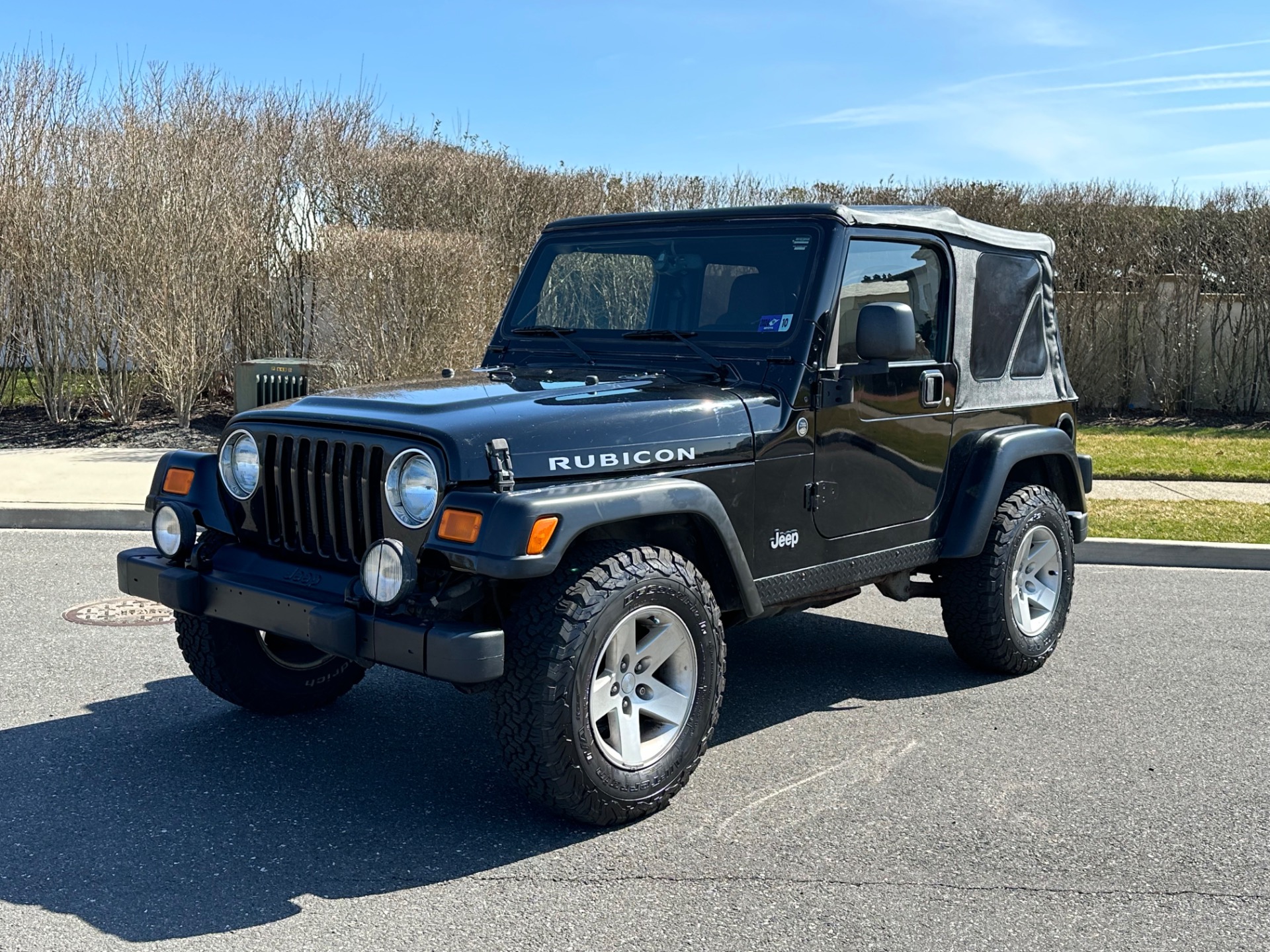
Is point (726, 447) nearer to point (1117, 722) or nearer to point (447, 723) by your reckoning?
point (447, 723)

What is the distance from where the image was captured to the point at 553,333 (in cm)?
525

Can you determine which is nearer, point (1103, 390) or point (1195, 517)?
point (1195, 517)

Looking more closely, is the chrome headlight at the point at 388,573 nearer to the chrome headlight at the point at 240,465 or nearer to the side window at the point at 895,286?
the chrome headlight at the point at 240,465

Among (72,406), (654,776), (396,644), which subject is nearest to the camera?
(396,644)

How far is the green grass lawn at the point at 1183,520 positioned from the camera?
883cm

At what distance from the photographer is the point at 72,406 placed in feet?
45.9

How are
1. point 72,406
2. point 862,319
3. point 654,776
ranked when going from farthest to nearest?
point 72,406 → point 862,319 → point 654,776

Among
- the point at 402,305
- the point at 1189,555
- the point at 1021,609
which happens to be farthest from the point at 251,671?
the point at 402,305

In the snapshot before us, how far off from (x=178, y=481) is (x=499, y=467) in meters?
1.50

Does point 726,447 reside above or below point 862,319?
below

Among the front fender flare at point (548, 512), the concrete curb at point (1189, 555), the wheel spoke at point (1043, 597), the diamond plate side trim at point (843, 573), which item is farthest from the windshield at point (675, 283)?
the concrete curb at point (1189, 555)

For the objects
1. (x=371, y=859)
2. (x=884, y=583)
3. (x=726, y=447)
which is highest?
(x=726, y=447)

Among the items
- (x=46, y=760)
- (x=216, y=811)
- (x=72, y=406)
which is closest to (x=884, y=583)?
(x=216, y=811)

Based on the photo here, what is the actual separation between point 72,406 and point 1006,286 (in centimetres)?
1145
